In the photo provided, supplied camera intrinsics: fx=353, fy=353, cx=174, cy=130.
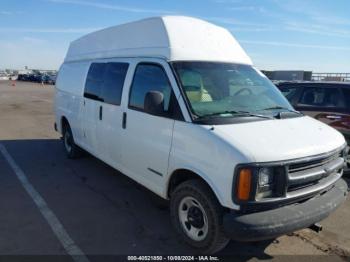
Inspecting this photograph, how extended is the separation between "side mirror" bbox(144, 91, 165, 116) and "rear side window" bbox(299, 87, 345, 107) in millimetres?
4344

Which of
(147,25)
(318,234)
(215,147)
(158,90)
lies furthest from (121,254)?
(147,25)

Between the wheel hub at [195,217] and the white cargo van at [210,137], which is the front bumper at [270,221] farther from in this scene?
the wheel hub at [195,217]

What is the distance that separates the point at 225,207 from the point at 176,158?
0.81 m

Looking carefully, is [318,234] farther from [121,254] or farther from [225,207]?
[121,254]

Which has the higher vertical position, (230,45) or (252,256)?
(230,45)

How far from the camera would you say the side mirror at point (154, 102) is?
3.96 m

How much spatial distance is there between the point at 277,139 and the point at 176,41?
1.85m

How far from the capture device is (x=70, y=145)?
765 cm

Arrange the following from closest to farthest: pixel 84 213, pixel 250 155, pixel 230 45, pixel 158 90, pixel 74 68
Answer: pixel 250 155
pixel 158 90
pixel 84 213
pixel 230 45
pixel 74 68

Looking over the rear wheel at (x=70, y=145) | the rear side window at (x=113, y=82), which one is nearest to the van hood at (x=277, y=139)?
the rear side window at (x=113, y=82)

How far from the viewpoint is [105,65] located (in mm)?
5887

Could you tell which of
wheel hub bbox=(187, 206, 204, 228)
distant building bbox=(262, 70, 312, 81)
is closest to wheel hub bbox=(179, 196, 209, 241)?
wheel hub bbox=(187, 206, 204, 228)

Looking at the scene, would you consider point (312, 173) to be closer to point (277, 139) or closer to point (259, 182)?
point (277, 139)

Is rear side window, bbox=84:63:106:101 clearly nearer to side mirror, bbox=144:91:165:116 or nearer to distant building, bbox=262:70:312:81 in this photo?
side mirror, bbox=144:91:165:116
